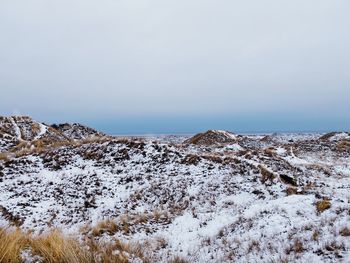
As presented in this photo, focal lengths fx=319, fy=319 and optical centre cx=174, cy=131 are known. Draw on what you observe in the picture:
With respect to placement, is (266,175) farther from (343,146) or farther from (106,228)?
(343,146)

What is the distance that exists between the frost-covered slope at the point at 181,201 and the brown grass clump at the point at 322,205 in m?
0.03

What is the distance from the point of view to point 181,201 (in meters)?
15.5

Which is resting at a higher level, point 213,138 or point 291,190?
point 291,190

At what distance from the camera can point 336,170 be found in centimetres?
2556

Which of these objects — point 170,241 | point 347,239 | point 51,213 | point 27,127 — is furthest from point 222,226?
point 27,127

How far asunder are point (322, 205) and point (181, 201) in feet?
23.5

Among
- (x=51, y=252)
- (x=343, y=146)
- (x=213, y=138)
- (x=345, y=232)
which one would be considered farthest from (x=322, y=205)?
(x=213, y=138)

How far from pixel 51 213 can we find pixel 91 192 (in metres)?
2.74

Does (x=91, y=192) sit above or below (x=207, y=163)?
below

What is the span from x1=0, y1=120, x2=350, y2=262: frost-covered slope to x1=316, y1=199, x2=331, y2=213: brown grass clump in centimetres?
3

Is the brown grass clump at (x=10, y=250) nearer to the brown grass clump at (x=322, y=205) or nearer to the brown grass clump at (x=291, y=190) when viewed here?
the brown grass clump at (x=322, y=205)

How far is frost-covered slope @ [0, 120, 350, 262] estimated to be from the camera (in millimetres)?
7910

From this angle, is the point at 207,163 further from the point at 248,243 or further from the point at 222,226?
the point at 248,243

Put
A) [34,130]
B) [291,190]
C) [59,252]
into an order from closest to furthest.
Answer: [59,252], [291,190], [34,130]
